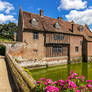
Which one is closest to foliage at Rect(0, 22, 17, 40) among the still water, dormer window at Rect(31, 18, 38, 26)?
dormer window at Rect(31, 18, 38, 26)

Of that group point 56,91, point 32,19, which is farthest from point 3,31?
point 56,91

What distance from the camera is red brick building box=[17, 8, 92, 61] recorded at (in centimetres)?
1569

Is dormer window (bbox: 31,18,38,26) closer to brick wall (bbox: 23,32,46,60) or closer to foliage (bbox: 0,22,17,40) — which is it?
brick wall (bbox: 23,32,46,60)

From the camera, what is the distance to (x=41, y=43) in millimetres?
16625

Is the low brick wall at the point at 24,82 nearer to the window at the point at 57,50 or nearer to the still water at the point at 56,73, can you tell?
the still water at the point at 56,73

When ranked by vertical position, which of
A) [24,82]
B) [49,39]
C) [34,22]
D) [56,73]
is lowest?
[56,73]

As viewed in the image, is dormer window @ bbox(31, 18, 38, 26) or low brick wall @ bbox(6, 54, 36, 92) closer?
low brick wall @ bbox(6, 54, 36, 92)

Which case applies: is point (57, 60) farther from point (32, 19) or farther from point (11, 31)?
point (11, 31)

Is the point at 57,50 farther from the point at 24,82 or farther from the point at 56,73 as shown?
the point at 24,82

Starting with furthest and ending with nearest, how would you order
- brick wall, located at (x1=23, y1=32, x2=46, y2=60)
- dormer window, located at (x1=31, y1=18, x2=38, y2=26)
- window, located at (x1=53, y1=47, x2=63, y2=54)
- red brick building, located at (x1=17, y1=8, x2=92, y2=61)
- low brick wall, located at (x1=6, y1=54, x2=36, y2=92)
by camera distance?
window, located at (x1=53, y1=47, x2=63, y2=54)
dormer window, located at (x1=31, y1=18, x2=38, y2=26)
red brick building, located at (x1=17, y1=8, x2=92, y2=61)
brick wall, located at (x1=23, y1=32, x2=46, y2=60)
low brick wall, located at (x1=6, y1=54, x2=36, y2=92)

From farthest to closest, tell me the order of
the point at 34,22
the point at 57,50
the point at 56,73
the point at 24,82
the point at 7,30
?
the point at 7,30 → the point at 57,50 → the point at 34,22 → the point at 56,73 → the point at 24,82

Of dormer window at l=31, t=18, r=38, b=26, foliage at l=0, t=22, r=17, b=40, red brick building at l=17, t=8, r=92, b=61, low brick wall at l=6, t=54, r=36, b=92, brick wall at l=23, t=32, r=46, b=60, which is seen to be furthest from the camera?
foliage at l=0, t=22, r=17, b=40

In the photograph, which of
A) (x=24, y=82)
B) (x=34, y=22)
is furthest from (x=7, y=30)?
(x=24, y=82)

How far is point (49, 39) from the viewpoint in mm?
17234
